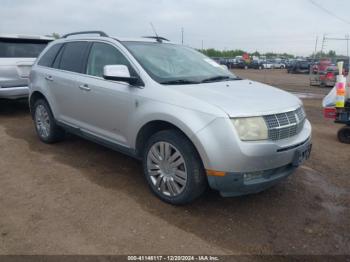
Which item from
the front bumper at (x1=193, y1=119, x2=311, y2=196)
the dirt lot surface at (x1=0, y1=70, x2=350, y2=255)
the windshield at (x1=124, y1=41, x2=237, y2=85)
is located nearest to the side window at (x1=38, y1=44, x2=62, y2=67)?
the dirt lot surface at (x1=0, y1=70, x2=350, y2=255)

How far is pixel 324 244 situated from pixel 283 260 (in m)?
0.48

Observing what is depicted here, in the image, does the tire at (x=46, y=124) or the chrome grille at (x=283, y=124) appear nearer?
the chrome grille at (x=283, y=124)

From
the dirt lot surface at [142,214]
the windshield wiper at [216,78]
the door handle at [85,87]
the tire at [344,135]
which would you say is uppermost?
the windshield wiper at [216,78]

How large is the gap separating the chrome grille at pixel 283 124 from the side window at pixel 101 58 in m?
1.82

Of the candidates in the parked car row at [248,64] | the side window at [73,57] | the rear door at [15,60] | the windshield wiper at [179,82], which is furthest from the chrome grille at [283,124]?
the parked car row at [248,64]

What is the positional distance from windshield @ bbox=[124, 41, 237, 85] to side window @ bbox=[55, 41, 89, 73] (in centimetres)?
84

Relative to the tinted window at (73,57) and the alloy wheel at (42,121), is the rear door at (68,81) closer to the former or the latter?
the tinted window at (73,57)

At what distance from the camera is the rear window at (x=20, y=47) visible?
25.5 feet

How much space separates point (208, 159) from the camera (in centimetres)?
321

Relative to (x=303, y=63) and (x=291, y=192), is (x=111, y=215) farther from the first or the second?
(x=303, y=63)

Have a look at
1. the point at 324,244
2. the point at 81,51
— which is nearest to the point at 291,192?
the point at 324,244

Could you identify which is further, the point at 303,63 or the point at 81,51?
the point at 303,63

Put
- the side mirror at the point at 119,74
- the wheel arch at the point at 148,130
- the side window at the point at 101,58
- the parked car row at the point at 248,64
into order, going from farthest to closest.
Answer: the parked car row at the point at 248,64 < the side window at the point at 101,58 < the side mirror at the point at 119,74 < the wheel arch at the point at 148,130

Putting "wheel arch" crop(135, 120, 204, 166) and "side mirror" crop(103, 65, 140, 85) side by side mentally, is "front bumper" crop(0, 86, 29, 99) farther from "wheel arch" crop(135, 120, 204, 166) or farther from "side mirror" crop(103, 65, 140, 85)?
"wheel arch" crop(135, 120, 204, 166)
